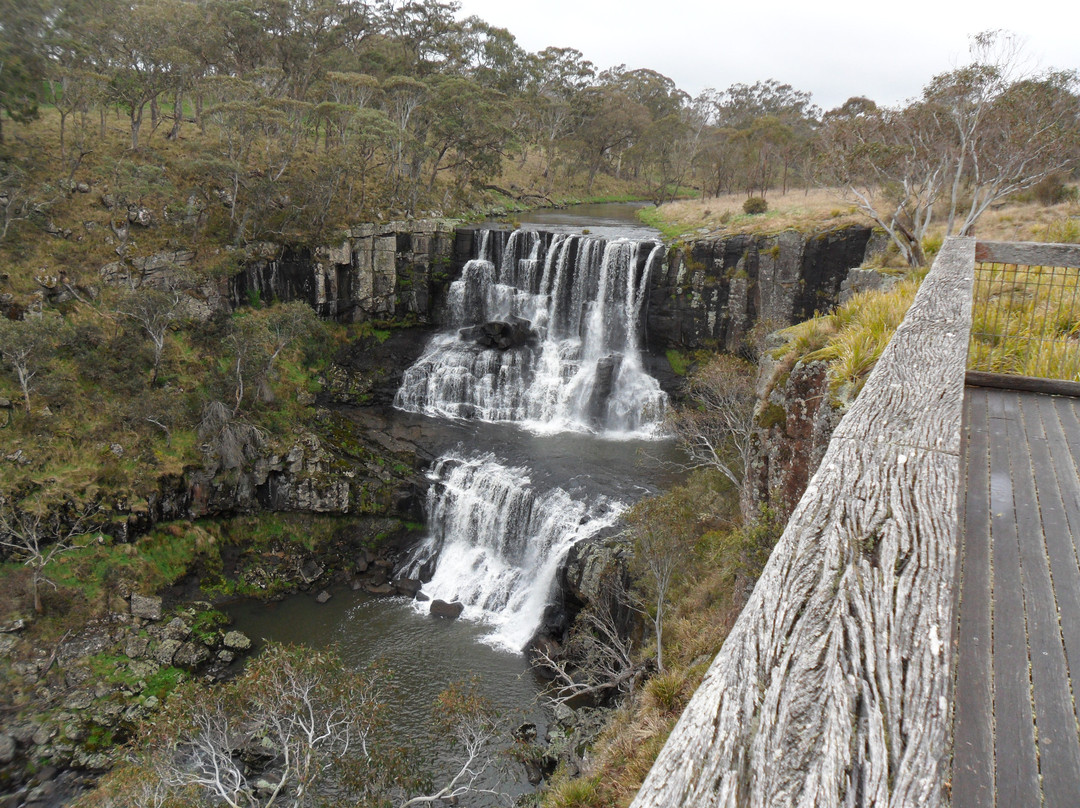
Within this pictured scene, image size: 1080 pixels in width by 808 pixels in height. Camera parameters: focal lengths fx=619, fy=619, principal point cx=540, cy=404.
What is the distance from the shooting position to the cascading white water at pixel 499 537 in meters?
18.7

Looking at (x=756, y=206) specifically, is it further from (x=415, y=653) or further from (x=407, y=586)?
(x=415, y=653)

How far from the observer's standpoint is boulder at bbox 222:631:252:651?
1734 centimetres

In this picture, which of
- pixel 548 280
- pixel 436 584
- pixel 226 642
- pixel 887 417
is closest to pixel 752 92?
pixel 548 280

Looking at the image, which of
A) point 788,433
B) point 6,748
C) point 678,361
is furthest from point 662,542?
point 6,748

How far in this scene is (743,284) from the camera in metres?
26.6

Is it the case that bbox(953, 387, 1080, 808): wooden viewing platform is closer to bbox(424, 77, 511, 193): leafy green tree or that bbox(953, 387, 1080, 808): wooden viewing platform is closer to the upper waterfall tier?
the upper waterfall tier

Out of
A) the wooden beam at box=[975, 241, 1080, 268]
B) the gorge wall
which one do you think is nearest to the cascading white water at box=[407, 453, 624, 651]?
the gorge wall

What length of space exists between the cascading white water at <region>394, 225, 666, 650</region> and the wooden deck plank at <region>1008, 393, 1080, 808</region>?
1628cm

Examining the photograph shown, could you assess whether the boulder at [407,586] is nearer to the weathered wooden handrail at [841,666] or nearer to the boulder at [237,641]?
the boulder at [237,641]

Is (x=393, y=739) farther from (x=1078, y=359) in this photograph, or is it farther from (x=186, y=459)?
(x=1078, y=359)

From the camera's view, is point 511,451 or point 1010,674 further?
point 511,451

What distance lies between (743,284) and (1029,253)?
70.2 ft

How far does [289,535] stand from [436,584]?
571 cm

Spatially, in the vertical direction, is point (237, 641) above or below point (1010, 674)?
below
